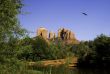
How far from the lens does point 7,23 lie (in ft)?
45.4

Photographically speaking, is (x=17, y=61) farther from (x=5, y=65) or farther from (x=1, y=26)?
(x=1, y=26)

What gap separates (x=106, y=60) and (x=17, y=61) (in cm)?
6597

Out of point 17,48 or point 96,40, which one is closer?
point 17,48

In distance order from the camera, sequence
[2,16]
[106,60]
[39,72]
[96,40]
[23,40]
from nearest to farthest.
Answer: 1. [2,16]
2. [23,40]
3. [39,72]
4. [106,60]
5. [96,40]

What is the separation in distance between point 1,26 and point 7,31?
0.45 metres

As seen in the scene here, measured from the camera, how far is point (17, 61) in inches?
548

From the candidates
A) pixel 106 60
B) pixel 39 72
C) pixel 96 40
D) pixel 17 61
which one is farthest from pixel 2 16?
pixel 96 40

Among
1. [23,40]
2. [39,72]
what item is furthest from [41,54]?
[23,40]

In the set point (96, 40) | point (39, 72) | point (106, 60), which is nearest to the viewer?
point (39, 72)

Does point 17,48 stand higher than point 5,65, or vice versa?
point 17,48

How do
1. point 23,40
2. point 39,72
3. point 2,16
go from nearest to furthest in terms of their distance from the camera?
point 2,16, point 23,40, point 39,72

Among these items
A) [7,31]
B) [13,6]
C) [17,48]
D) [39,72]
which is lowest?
[39,72]

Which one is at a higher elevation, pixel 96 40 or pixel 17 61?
pixel 96 40

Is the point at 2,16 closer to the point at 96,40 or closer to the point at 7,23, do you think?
the point at 7,23
